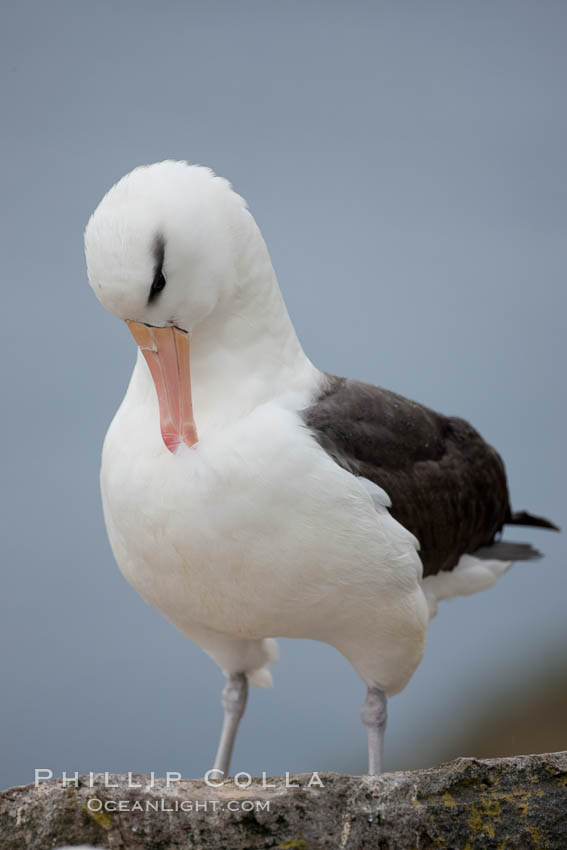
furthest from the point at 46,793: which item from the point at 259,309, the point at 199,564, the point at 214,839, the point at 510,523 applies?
the point at 510,523

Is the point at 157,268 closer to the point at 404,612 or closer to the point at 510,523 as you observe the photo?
the point at 404,612

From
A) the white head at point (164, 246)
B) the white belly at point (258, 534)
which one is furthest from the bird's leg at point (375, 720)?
the white head at point (164, 246)

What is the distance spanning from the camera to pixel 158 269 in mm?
3863

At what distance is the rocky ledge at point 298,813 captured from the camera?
3.21 metres

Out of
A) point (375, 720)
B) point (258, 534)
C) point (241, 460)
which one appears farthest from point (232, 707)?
point (241, 460)

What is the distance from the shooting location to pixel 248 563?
407 cm

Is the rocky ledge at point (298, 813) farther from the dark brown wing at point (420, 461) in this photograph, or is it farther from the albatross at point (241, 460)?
the dark brown wing at point (420, 461)

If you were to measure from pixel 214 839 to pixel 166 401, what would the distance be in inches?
57.3

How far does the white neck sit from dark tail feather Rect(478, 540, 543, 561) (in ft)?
4.66

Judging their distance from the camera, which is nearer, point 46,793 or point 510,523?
point 46,793

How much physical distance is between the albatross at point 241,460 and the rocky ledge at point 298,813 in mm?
911

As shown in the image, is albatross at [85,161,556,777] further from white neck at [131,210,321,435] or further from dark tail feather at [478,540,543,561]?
dark tail feather at [478,540,543,561]

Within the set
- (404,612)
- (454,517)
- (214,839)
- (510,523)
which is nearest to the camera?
(214,839)

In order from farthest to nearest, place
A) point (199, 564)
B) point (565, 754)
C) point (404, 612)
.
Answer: point (404, 612)
point (199, 564)
point (565, 754)
